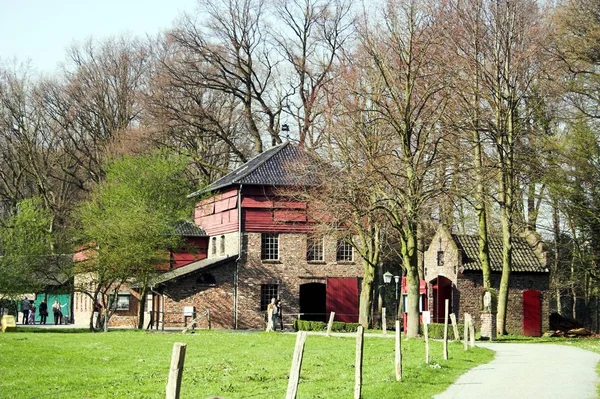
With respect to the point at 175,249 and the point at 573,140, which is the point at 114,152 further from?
the point at 573,140

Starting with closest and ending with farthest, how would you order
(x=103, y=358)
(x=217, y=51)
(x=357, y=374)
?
1. (x=357, y=374)
2. (x=103, y=358)
3. (x=217, y=51)

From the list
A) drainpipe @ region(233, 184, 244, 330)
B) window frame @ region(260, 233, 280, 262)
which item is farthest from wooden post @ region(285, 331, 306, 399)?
window frame @ region(260, 233, 280, 262)

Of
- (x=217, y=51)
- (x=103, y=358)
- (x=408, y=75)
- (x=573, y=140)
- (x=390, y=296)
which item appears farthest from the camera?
(x=390, y=296)

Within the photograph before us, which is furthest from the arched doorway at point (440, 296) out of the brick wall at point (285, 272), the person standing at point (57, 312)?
the person standing at point (57, 312)

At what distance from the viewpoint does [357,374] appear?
18250 mm

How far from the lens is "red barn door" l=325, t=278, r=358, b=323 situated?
57.9m

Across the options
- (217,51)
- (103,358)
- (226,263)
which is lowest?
(103,358)

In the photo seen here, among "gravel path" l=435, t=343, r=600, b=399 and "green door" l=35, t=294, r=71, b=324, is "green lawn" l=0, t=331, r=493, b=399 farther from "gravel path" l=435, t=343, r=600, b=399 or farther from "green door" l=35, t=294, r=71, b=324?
"green door" l=35, t=294, r=71, b=324

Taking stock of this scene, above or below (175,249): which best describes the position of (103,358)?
below

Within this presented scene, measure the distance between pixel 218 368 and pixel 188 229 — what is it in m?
36.6

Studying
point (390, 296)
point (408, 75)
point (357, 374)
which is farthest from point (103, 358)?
point (390, 296)

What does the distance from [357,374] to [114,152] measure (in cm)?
5240

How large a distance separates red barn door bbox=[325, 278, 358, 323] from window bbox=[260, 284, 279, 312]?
304cm

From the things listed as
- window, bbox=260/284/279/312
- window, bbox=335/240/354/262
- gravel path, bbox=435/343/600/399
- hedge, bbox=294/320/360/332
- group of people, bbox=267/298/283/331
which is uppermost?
window, bbox=335/240/354/262
